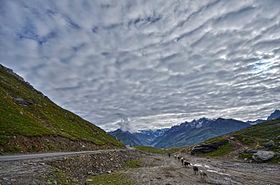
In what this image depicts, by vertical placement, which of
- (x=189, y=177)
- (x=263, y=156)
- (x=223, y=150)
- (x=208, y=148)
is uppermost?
(x=208, y=148)

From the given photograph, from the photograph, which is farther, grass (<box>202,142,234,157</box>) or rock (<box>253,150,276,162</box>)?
grass (<box>202,142,234,157</box>)

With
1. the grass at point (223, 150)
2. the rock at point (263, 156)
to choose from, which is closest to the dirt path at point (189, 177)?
the rock at point (263, 156)

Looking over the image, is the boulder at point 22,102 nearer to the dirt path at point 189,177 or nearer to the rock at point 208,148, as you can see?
the dirt path at point 189,177

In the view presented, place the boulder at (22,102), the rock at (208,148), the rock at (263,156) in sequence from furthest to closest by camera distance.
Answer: the rock at (208,148) → the rock at (263,156) → the boulder at (22,102)

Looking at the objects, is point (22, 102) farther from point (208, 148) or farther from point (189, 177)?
→ point (208, 148)

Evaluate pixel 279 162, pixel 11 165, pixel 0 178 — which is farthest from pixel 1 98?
pixel 279 162

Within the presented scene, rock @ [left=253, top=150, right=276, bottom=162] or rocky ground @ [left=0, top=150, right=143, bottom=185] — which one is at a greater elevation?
rock @ [left=253, top=150, right=276, bottom=162]

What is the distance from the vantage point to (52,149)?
224 feet

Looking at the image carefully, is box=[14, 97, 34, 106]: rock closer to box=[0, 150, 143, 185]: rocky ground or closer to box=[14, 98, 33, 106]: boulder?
box=[14, 98, 33, 106]: boulder

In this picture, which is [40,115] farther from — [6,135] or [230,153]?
[230,153]

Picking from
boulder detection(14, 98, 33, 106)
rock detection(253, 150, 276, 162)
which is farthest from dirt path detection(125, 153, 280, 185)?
boulder detection(14, 98, 33, 106)

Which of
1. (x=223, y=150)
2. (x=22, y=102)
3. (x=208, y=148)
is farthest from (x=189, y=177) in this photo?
(x=208, y=148)

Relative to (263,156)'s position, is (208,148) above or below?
above

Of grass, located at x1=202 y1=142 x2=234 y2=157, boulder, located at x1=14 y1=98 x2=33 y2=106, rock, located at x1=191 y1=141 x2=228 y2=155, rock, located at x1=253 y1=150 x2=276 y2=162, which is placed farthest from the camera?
A: rock, located at x1=191 y1=141 x2=228 y2=155
